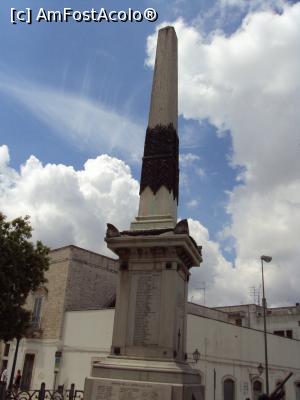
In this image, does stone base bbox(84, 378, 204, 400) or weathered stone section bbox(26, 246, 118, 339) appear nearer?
stone base bbox(84, 378, 204, 400)

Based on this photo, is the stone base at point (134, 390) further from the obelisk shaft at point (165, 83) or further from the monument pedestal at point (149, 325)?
the obelisk shaft at point (165, 83)

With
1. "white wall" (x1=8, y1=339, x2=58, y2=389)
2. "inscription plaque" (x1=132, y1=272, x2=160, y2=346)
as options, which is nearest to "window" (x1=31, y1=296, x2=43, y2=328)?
"white wall" (x1=8, y1=339, x2=58, y2=389)

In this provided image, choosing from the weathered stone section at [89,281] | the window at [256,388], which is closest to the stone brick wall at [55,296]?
the weathered stone section at [89,281]

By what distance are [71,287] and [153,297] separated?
1955 centimetres

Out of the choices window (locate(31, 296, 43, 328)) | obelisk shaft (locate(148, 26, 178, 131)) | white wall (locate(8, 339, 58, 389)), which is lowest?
white wall (locate(8, 339, 58, 389))

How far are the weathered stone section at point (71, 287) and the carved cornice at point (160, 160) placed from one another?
17.9 m

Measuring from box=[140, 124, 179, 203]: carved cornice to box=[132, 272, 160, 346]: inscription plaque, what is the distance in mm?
2181

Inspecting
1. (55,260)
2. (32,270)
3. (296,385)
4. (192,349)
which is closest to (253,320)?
(296,385)

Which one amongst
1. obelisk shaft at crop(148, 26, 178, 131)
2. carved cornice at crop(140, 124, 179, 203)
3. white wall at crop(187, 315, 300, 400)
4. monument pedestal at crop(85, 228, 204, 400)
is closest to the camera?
monument pedestal at crop(85, 228, 204, 400)

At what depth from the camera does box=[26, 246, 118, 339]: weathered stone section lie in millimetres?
26938

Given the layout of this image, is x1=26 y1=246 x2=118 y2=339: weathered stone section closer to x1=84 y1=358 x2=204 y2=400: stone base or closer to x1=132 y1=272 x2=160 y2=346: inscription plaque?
x1=132 y1=272 x2=160 y2=346: inscription plaque

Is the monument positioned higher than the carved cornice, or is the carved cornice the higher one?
the carved cornice

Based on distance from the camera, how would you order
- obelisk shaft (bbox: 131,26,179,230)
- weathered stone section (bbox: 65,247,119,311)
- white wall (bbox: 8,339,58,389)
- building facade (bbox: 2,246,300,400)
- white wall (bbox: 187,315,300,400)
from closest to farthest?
1. obelisk shaft (bbox: 131,26,179,230)
2. building facade (bbox: 2,246,300,400)
3. white wall (bbox: 187,315,300,400)
4. white wall (bbox: 8,339,58,389)
5. weathered stone section (bbox: 65,247,119,311)

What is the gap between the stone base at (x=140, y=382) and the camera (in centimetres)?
746
